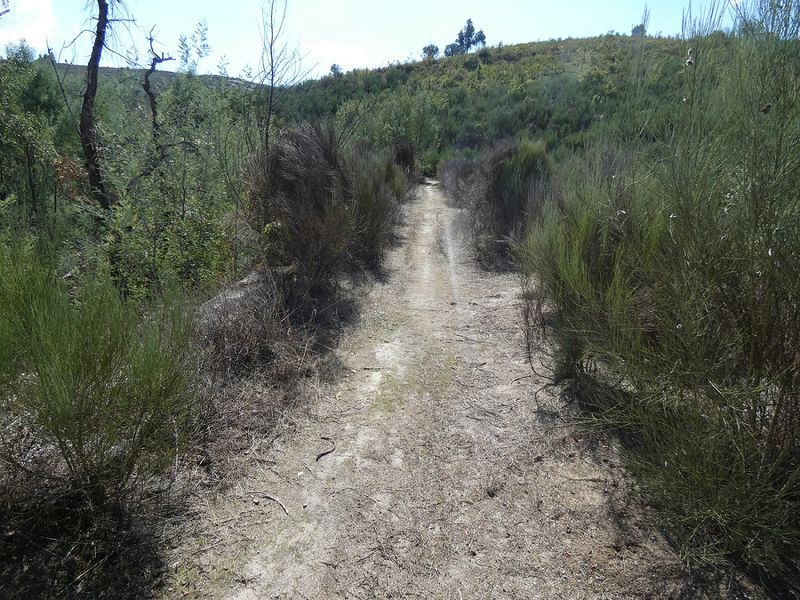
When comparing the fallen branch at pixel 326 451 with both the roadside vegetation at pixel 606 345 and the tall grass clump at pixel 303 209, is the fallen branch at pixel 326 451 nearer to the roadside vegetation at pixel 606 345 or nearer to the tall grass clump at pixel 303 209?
the roadside vegetation at pixel 606 345

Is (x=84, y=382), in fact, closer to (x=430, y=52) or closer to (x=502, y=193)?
(x=502, y=193)

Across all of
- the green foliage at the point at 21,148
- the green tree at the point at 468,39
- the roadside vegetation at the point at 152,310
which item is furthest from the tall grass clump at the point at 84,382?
the green tree at the point at 468,39

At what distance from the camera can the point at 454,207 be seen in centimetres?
1212

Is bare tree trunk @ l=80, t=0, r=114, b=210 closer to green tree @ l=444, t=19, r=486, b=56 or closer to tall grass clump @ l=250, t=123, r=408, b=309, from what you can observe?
tall grass clump @ l=250, t=123, r=408, b=309

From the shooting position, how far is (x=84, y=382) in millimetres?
1992

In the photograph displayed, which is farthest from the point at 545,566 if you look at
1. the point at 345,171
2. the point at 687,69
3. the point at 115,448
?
the point at 345,171

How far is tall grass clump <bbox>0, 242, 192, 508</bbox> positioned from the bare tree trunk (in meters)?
5.22

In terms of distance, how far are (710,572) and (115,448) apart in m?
2.76

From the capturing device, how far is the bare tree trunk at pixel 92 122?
665 cm

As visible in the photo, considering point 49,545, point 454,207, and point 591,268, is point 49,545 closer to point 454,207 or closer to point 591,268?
point 591,268

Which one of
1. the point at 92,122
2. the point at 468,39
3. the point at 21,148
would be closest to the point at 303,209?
the point at 92,122

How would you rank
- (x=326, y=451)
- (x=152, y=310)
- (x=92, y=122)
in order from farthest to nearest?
1. (x=92, y=122)
2. (x=326, y=451)
3. (x=152, y=310)

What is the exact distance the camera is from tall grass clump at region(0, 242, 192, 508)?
193 centimetres

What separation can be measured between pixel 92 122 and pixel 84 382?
640 cm
